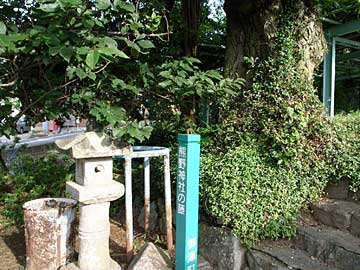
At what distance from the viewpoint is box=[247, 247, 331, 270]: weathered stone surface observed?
2.64 metres

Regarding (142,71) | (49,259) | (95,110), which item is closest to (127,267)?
(49,259)

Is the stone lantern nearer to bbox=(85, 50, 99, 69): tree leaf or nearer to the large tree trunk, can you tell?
bbox=(85, 50, 99, 69): tree leaf

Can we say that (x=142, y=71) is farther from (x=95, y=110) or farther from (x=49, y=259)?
(x=49, y=259)

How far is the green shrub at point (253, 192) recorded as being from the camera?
Result: 2857 mm

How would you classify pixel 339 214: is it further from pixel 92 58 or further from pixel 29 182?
pixel 29 182

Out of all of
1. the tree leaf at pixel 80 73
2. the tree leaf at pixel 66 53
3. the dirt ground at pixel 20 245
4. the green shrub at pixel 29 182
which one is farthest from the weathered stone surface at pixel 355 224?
the green shrub at pixel 29 182

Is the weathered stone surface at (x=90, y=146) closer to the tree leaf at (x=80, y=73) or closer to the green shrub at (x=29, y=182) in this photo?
the tree leaf at (x=80, y=73)

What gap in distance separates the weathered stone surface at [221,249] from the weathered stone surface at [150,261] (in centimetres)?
43

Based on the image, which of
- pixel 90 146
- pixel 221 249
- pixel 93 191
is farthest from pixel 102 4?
pixel 221 249

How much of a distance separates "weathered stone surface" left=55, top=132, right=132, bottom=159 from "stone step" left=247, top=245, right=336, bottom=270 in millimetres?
1579

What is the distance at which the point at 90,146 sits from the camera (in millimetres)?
2385

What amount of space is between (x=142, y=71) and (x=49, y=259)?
1900mm

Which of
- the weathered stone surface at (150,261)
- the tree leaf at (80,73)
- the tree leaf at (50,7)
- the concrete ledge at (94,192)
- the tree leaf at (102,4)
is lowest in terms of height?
the weathered stone surface at (150,261)

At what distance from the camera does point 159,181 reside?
3975mm
